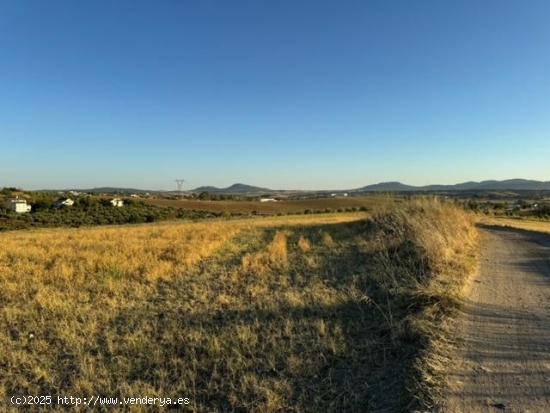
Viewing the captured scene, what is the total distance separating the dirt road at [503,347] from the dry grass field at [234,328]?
0.40 m

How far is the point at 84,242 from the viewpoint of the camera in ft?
66.0

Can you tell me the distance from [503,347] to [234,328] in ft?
12.8

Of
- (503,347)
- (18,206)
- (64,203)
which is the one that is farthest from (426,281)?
(64,203)

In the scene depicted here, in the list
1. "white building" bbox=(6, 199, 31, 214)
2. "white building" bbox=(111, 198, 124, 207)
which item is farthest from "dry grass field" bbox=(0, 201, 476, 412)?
"white building" bbox=(111, 198, 124, 207)

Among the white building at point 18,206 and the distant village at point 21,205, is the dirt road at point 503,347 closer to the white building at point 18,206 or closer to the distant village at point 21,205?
the distant village at point 21,205

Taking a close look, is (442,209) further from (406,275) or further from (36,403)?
(36,403)

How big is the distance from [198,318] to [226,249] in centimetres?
1015

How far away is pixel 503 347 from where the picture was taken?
5.79 metres

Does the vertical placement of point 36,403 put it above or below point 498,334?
below

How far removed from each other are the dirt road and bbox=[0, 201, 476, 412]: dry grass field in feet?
1.31

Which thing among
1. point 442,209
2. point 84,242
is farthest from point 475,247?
point 84,242

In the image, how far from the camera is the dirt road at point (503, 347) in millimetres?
4527

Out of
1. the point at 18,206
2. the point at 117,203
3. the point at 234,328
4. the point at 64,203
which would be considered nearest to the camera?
the point at 234,328

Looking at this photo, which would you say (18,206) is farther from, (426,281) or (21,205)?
(426,281)
